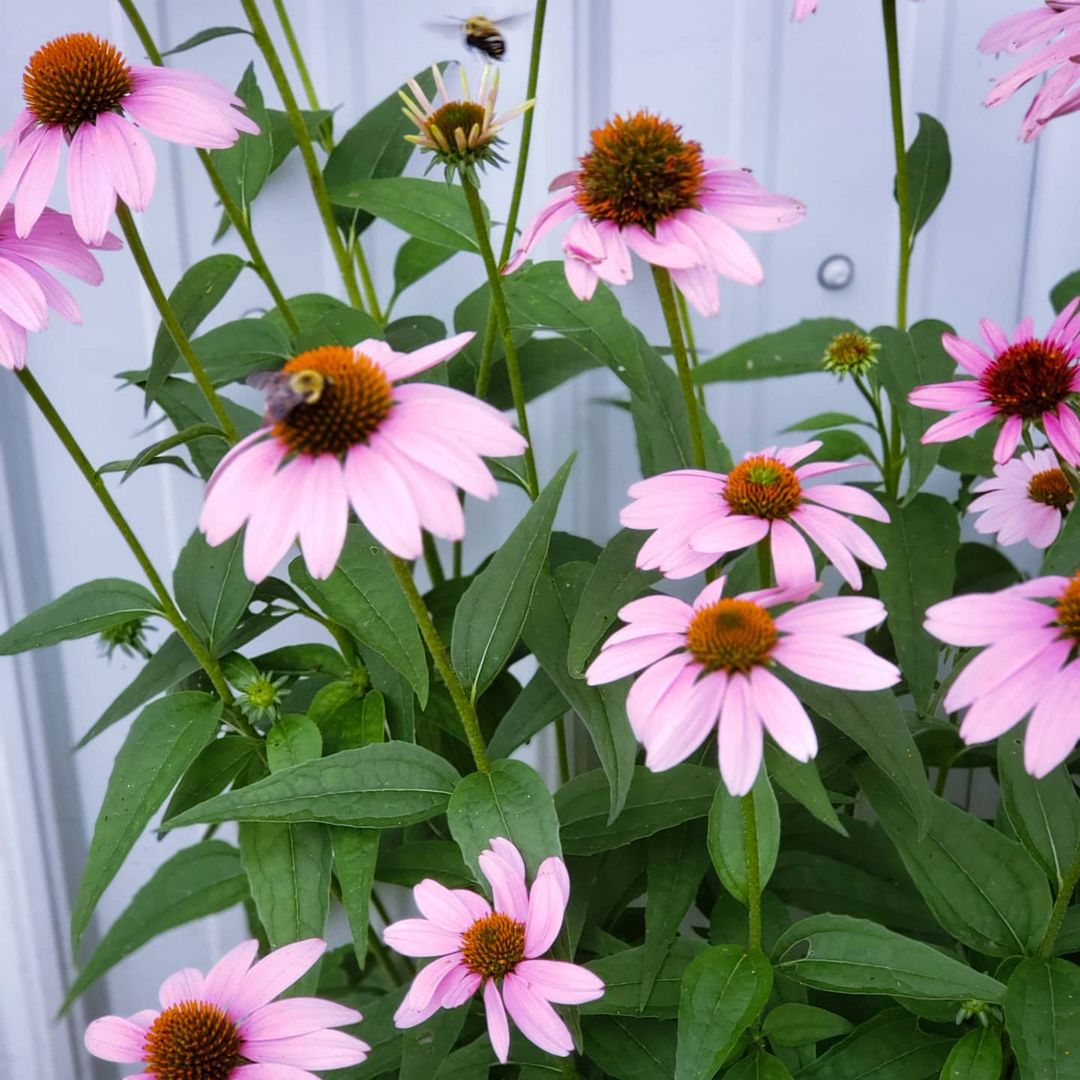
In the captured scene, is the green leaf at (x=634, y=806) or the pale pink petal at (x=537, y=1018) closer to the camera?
the pale pink petal at (x=537, y=1018)

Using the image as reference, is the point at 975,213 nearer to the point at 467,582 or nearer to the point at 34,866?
the point at 467,582

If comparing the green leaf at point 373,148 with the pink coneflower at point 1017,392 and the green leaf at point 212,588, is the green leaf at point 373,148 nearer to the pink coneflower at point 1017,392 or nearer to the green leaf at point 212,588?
the green leaf at point 212,588

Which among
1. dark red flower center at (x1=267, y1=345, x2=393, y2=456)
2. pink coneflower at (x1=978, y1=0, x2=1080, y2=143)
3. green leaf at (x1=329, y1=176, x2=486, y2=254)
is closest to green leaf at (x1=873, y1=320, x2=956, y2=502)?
pink coneflower at (x1=978, y1=0, x2=1080, y2=143)

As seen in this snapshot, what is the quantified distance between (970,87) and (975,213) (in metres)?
0.09

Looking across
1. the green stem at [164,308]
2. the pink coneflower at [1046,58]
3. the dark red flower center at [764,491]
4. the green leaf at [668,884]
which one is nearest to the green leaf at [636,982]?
the green leaf at [668,884]

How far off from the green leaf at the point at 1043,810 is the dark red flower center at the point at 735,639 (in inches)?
7.6

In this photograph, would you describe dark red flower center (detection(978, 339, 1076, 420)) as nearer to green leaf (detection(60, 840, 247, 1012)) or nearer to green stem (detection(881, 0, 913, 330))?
green stem (detection(881, 0, 913, 330))

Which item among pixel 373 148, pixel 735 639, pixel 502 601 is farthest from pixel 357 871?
pixel 373 148

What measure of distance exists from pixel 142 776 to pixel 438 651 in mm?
213

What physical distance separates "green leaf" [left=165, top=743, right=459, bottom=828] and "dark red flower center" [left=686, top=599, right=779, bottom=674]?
0.61 ft

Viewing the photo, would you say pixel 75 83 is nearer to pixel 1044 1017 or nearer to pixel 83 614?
pixel 83 614

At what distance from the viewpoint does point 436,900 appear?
1.53 ft

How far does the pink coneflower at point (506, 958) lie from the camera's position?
16.8 inches

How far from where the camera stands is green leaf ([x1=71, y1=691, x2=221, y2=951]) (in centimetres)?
54
